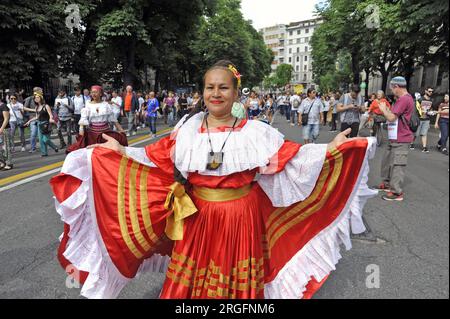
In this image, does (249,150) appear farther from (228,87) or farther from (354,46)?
(354,46)

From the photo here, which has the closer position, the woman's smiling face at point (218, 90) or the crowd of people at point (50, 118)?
the woman's smiling face at point (218, 90)

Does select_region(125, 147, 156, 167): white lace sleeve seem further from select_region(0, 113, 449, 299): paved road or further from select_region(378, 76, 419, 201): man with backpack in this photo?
select_region(378, 76, 419, 201): man with backpack

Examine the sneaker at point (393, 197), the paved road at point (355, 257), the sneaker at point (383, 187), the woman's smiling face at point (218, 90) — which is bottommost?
the sneaker at point (383, 187)

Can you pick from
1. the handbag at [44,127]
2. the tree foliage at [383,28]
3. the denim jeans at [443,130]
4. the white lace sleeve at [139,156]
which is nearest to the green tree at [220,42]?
the tree foliage at [383,28]

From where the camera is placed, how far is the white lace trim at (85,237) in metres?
2.44

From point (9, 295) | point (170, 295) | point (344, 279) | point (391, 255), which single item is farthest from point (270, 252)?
point (9, 295)

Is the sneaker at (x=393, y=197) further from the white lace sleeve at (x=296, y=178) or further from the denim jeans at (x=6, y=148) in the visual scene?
the denim jeans at (x=6, y=148)

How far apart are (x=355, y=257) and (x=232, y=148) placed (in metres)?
2.25

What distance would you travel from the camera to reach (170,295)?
2395 mm

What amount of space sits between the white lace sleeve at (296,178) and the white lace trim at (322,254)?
0.34 metres

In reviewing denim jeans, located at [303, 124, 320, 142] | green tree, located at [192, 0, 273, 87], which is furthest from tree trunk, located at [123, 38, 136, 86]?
denim jeans, located at [303, 124, 320, 142]

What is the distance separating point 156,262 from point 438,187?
2156 millimetres

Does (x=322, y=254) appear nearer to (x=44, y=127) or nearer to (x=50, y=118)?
(x=44, y=127)
